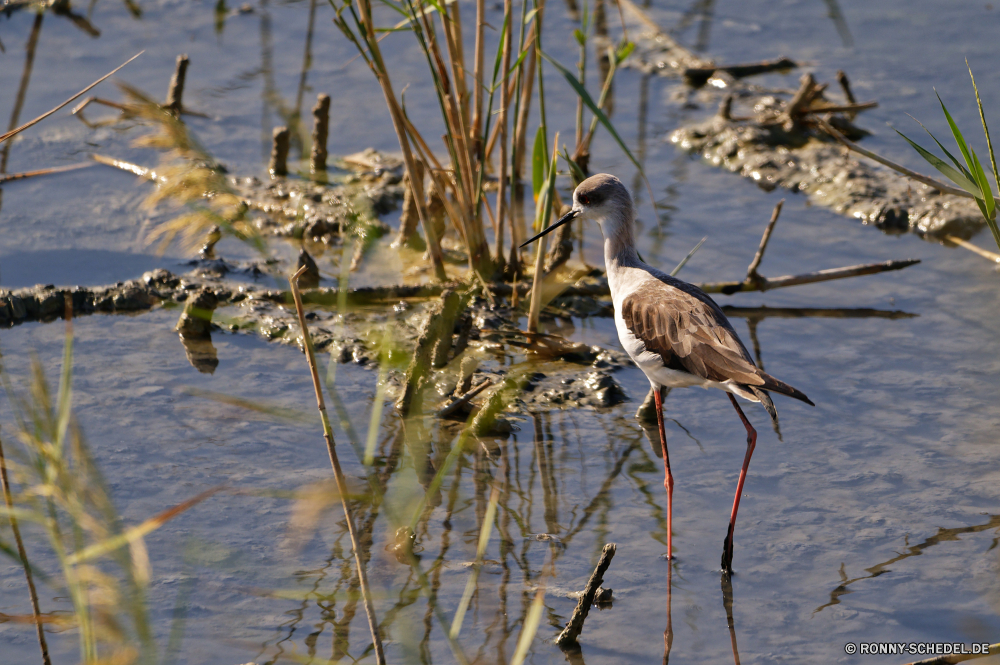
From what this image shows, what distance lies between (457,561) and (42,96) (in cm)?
512

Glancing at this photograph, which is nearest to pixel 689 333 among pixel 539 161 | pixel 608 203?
pixel 608 203

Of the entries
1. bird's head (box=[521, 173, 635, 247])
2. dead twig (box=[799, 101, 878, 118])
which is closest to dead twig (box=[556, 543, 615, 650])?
bird's head (box=[521, 173, 635, 247])

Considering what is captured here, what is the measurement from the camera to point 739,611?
10.6 ft

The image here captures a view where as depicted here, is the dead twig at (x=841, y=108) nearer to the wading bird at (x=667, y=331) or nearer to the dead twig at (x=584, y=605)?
the wading bird at (x=667, y=331)

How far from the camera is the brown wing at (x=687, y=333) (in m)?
3.38

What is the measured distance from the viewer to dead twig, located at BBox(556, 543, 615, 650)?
2.74 m

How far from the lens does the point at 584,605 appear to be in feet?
9.35

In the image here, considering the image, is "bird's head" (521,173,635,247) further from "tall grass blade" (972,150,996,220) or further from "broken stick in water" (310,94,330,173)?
"broken stick in water" (310,94,330,173)

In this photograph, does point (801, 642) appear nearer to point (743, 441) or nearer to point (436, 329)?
point (743, 441)

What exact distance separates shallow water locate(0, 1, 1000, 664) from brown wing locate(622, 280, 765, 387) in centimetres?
60

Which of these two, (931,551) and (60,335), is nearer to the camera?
(931,551)

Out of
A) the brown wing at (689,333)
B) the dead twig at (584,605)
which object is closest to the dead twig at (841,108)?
the brown wing at (689,333)

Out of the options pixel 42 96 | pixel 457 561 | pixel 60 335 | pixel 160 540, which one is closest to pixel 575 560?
pixel 457 561

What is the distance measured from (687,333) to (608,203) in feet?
2.80
